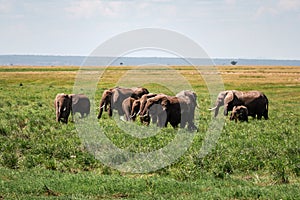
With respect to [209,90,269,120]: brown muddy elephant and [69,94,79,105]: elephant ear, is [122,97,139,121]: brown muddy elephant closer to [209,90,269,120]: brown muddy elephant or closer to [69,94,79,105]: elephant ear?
[69,94,79,105]: elephant ear

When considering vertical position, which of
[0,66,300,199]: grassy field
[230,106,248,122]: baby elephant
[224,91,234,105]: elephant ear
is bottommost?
[0,66,300,199]: grassy field

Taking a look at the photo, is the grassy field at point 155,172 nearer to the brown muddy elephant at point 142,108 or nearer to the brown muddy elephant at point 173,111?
the brown muddy elephant at point 173,111

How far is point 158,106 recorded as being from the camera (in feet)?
73.7

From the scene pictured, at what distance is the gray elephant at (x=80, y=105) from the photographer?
89.0ft

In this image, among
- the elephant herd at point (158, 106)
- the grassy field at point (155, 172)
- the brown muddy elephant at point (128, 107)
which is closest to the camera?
the grassy field at point (155, 172)

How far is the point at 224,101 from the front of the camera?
96.5 feet

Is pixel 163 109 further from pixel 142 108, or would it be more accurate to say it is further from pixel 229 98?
pixel 229 98

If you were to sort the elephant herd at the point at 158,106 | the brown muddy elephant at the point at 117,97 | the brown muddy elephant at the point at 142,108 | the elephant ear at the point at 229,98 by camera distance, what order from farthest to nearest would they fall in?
1. the elephant ear at the point at 229,98
2. the brown muddy elephant at the point at 117,97
3. the brown muddy elephant at the point at 142,108
4. the elephant herd at the point at 158,106

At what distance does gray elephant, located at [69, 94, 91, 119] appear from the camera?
27.1 m

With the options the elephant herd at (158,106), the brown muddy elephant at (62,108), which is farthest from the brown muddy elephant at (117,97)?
the brown muddy elephant at (62,108)

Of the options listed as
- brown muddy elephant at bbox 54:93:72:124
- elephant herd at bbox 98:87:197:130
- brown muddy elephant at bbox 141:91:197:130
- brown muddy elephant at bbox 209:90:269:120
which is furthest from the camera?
brown muddy elephant at bbox 209:90:269:120

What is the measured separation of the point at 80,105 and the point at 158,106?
20.6ft

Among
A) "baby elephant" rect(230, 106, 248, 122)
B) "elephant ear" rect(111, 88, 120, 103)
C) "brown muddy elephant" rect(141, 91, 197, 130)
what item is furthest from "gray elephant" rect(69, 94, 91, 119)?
"baby elephant" rect(230, 106, 248, 122)

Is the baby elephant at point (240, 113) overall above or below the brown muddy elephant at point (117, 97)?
below
